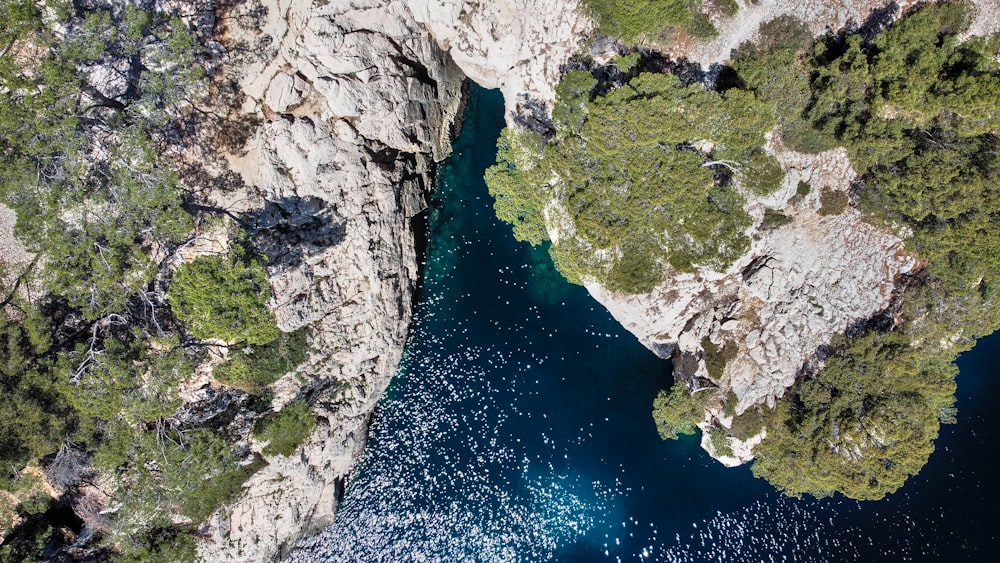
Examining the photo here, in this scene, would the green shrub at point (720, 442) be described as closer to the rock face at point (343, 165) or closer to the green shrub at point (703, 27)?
the rock face at point (343, 165)

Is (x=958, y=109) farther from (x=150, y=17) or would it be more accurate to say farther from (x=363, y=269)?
(x=150, y=17)

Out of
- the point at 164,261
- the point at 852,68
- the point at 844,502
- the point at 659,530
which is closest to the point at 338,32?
the point at 164,261

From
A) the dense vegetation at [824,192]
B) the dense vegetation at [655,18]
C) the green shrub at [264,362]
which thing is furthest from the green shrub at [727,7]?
the green shrub at [264,362]

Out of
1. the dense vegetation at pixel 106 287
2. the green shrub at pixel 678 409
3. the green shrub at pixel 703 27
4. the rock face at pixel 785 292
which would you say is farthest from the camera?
the green shrub at pixel 678 409

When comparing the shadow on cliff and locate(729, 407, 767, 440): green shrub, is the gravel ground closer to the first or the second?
the shadow on cliff

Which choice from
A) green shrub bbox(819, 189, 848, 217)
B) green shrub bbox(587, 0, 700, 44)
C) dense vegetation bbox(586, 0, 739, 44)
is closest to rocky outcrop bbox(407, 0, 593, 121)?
green shrub bbox(587, 0, 700, 44)

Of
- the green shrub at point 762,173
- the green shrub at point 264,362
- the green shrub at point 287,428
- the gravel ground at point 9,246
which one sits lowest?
the green shrub at point 287,428
